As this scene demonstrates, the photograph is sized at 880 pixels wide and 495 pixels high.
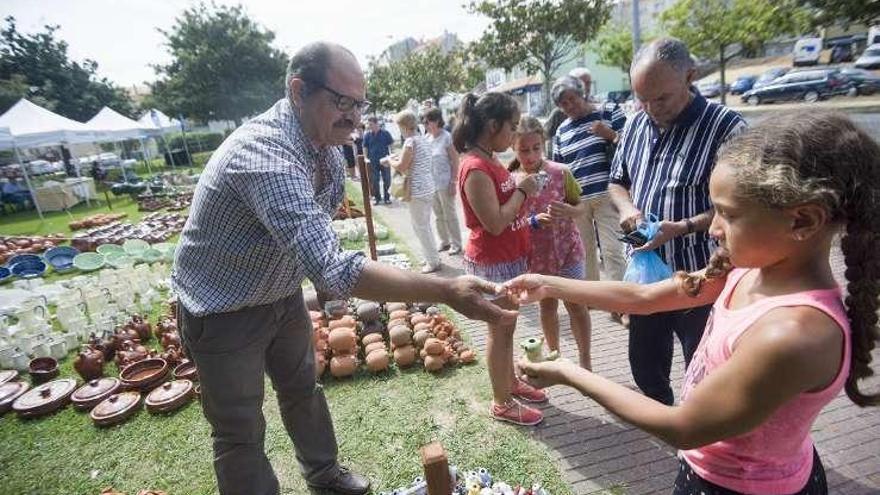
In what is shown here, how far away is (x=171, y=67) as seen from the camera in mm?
37781

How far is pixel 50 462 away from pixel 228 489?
7.74 feet

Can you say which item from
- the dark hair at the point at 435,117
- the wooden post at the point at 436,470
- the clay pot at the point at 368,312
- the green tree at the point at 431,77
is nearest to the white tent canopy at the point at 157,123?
the green tree at the point at 431,77

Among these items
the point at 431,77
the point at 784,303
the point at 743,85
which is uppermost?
the point at 431,77

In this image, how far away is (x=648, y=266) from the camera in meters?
2.45

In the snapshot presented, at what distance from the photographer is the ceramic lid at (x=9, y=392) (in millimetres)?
4395

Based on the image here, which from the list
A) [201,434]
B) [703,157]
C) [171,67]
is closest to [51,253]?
[201,434]

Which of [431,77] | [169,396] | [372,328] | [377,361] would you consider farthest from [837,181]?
[431,77]

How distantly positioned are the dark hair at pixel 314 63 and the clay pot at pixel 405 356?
9.22 ft

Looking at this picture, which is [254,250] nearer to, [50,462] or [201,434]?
[201,434]

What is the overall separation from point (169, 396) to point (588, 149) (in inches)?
167

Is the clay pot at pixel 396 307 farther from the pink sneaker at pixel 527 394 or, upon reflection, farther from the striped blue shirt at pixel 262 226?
the striped blue shirt at pixel 262 226

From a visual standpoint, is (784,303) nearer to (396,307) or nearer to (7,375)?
(396,307)

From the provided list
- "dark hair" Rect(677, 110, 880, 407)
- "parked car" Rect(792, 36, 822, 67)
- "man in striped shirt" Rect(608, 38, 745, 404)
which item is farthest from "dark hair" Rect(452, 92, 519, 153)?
"parked car" Rect(792, 36, 822, 67)

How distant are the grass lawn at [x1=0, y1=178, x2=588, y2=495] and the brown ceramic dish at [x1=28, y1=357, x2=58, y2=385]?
1.76 feet
